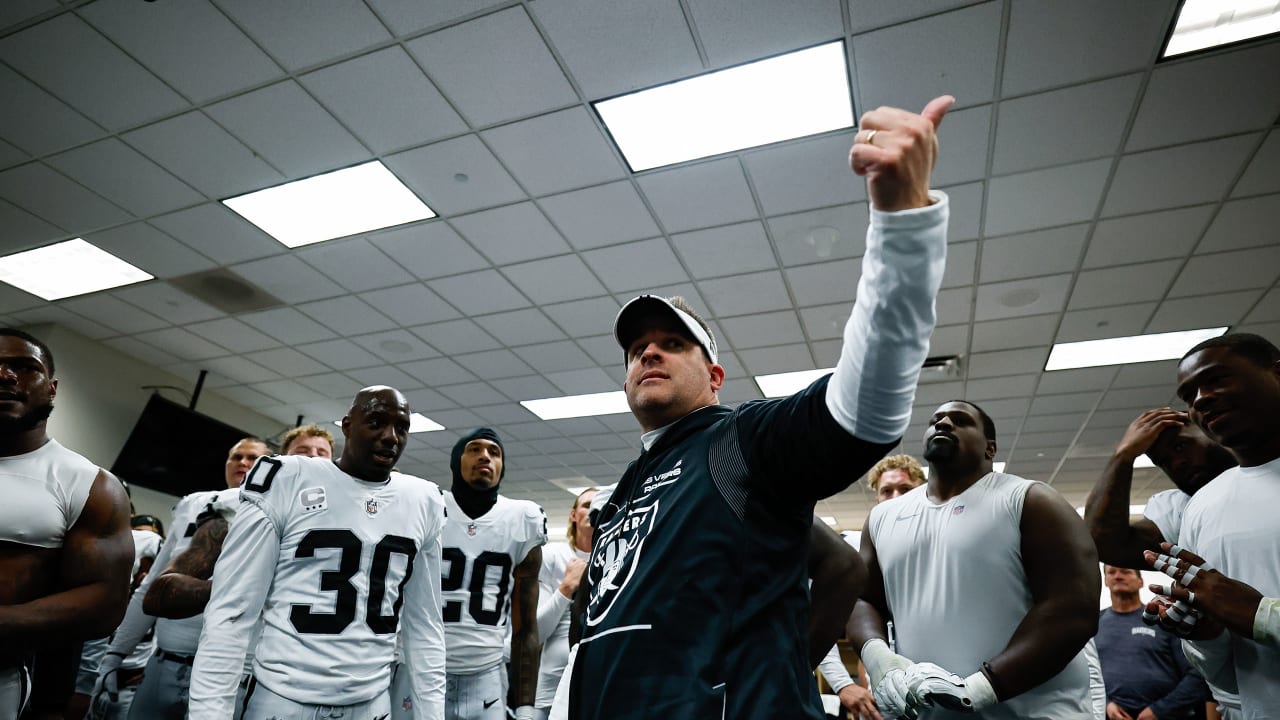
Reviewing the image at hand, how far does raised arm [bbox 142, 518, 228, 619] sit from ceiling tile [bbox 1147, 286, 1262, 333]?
19.6 ft

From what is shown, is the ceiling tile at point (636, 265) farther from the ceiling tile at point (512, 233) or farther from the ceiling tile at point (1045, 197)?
the ceiling tile at point (1045, 197)

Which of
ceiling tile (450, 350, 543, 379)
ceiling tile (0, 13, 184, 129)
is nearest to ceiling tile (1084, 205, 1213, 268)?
ceiling tile (450, 350, 543, 379)

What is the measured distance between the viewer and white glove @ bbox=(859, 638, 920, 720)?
153 centimetres

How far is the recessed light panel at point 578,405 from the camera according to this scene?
711 centimetres

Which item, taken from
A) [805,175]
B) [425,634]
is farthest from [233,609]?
[805,175]

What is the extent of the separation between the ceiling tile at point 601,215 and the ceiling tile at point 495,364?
2.00 meters

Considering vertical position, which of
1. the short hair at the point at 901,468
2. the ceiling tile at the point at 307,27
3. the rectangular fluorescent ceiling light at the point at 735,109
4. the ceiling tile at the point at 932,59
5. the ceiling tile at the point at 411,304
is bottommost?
the short hair at the point at 901,468

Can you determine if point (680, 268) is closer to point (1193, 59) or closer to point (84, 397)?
point (1193, 59)

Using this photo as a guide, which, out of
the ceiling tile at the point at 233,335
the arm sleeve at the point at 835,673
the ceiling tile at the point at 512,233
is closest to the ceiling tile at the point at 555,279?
the ceiling tile at the point at 512,233

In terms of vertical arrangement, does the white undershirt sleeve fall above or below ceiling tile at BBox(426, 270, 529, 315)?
below

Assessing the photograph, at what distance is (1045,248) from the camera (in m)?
4.40

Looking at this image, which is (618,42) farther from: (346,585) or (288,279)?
(288,279)

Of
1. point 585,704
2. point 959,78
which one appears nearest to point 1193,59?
point 959,78

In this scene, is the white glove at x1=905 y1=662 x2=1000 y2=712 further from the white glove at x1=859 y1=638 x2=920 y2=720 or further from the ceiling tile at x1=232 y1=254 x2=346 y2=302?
the ceiling tile at x1=232 y1=254 x2=346 y2=302
